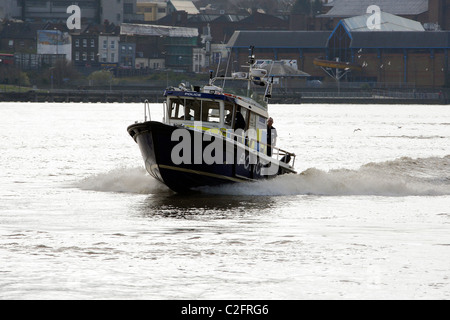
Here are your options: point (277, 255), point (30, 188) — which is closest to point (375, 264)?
point (277, 255)

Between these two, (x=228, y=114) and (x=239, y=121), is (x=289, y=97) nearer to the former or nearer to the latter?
(x=239, y=121)

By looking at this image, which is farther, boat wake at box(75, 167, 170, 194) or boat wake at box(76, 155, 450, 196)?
boat wake at box(75, 167, 170, 194)

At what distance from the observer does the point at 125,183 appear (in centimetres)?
3128

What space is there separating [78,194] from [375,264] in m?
13.5

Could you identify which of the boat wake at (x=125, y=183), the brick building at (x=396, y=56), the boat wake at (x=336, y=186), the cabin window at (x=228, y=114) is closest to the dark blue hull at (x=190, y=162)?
the boat wake at (x=336, y=186)

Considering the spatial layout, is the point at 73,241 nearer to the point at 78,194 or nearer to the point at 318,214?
the point at 318,214

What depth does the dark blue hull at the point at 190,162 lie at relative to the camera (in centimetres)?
2586

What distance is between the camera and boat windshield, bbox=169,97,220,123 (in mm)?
27000

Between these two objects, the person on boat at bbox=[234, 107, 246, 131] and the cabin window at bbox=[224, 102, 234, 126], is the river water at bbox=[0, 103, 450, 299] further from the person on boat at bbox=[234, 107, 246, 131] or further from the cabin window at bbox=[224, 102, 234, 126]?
the cabin window at bbox=[224, 102, 234, 126]

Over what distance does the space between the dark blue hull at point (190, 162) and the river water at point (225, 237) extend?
535mm

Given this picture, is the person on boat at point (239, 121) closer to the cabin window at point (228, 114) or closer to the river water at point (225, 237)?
the cabin window at point (228, 114)

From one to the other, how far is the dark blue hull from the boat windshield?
3.99 ft

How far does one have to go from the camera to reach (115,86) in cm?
17962

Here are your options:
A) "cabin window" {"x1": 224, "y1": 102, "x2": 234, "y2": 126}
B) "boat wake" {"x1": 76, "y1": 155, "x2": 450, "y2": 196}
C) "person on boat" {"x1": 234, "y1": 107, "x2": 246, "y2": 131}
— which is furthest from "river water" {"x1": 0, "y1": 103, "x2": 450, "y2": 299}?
"cabin window" {"x1": 224, "y1": 102, "x2": 234, "y2": 126}
